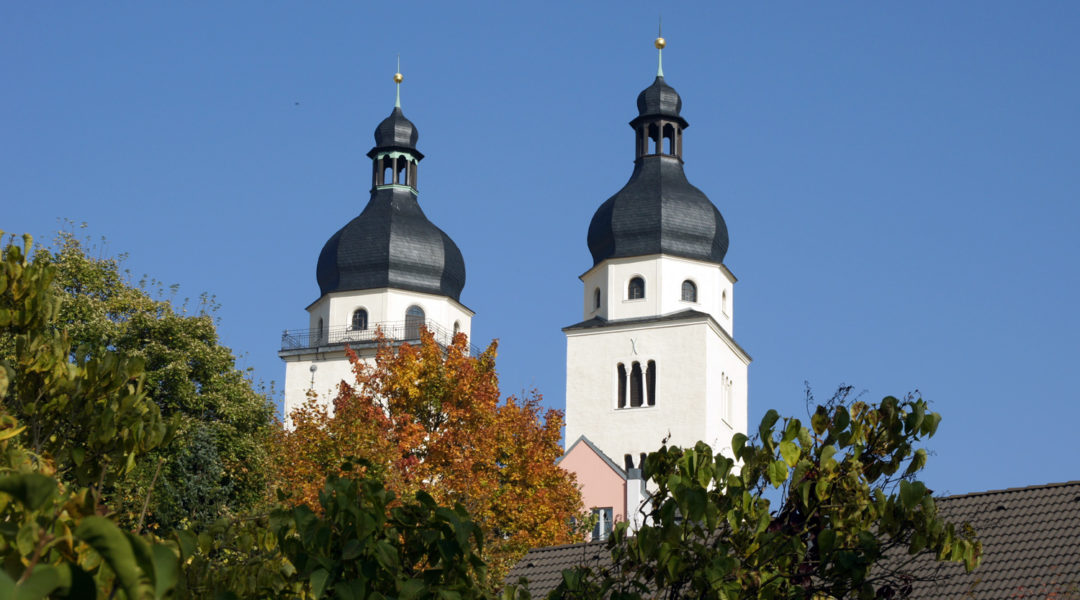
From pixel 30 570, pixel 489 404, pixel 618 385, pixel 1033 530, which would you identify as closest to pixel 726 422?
pixel 618 385

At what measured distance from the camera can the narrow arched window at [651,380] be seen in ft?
177

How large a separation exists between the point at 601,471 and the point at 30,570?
48462 millimetres

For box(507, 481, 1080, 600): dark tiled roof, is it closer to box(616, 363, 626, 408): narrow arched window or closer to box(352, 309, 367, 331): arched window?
box(616, 363, 626, 408): narrow arched window

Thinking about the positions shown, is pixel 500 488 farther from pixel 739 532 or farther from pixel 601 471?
pixel 739 532

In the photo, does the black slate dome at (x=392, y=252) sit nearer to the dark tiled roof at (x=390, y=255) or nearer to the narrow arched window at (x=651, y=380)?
the dark tiled roof at (x=390, y=255)

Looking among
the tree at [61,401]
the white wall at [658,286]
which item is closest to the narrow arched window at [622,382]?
the white wall at [658,286]

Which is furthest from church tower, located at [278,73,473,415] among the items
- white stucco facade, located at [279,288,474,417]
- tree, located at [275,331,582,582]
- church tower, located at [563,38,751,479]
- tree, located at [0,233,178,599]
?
tree, located at [0,233,178,599]

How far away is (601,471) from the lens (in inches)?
2040

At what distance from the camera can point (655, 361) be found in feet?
177

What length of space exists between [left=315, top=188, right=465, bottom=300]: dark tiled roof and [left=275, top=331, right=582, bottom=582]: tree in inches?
633

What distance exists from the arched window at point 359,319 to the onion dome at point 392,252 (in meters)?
→ 0.89

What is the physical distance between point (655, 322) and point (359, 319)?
36.2 feet

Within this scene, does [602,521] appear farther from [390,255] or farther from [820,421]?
[820,421]

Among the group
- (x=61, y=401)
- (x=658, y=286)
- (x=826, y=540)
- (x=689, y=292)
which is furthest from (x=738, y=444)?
(x=689, y=292)
